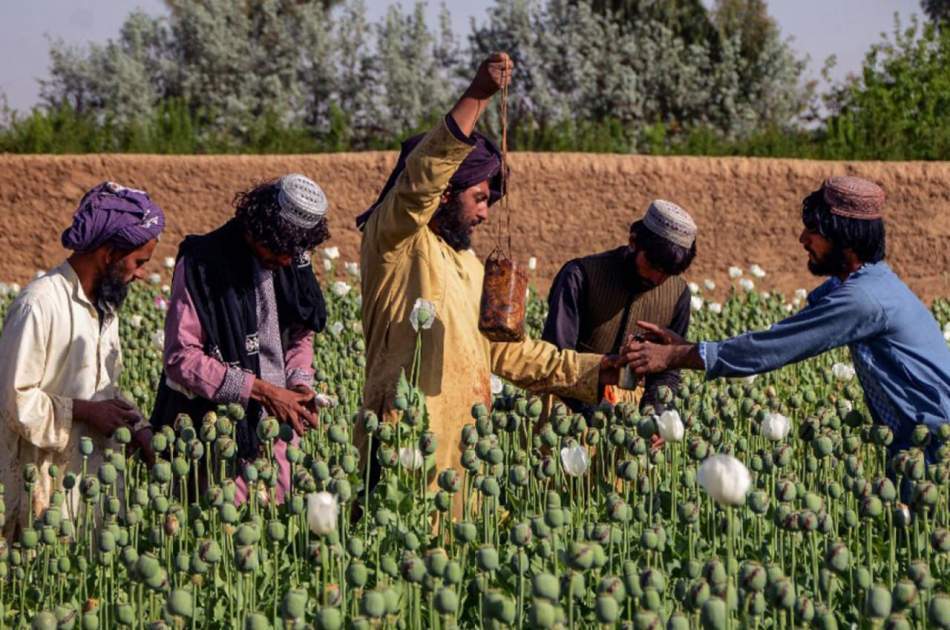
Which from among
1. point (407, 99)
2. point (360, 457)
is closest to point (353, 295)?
point (360, 457)

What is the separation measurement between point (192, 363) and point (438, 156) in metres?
0.96

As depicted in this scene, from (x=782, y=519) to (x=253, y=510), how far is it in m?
1.46

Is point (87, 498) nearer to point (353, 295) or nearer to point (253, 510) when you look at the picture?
point (253, 510)

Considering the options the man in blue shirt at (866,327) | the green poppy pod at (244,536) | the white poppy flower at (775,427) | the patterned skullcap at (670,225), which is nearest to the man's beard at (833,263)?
the man in blue shirt at (866,327)

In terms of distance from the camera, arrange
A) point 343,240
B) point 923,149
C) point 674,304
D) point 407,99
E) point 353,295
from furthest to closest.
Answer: point 407,99 → point 923,149 → point 343,240 → point 353,295 → point 674,304

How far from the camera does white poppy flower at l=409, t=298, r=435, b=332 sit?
13.8 feet

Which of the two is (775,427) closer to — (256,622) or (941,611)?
(941,611)

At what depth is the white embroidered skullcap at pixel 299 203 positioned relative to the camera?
176 inches

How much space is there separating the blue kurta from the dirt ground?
8742mm

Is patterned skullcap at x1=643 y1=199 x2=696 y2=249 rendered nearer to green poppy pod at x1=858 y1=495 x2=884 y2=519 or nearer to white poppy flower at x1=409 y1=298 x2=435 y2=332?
white poppy flower at x1=409 y1=298 x2=435 y2=332

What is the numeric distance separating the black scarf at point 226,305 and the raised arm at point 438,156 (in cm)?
57

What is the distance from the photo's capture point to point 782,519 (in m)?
3.54

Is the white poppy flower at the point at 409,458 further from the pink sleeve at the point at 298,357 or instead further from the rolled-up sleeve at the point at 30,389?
the rolled-up sleeve at the point at 30,389

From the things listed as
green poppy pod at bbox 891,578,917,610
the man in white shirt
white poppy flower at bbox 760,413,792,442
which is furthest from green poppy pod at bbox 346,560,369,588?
white poppy flower at bbox 760,413,792,442
